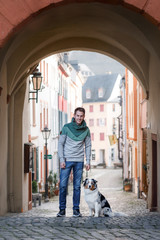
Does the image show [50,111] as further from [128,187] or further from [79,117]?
[79,117]

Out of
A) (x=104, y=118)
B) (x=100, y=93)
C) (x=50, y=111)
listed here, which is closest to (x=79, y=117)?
(x=50, y=111)

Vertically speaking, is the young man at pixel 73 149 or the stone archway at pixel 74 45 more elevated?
the stone archway at pixel 74 45

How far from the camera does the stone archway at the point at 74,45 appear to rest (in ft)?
38.4

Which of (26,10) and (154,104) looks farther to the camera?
(154,104)

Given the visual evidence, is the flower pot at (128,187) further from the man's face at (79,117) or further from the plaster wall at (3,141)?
the man's face at (79,117)

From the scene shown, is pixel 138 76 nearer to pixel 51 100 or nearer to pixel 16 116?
pixel 16 116

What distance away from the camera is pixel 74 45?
15.8 metres

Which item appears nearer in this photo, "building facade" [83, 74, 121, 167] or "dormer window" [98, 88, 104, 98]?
"building facade" [83, 74, 121, 167]

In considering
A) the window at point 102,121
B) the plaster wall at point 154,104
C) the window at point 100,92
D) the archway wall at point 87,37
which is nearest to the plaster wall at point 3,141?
the archway wall at point 87,37

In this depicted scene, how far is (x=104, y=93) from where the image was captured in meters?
80.8

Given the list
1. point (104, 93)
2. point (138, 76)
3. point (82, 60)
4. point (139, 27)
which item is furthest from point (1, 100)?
point (82, 60)

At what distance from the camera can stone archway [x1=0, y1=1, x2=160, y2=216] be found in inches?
460

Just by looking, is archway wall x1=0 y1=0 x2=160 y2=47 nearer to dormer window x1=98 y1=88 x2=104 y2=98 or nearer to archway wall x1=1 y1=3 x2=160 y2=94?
archway wall x1=1 y1=3 x2=160 y2=94

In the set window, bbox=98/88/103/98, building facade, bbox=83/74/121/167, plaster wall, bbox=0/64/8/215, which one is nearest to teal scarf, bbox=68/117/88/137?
plaster wall, bbox=0/64/8/215
